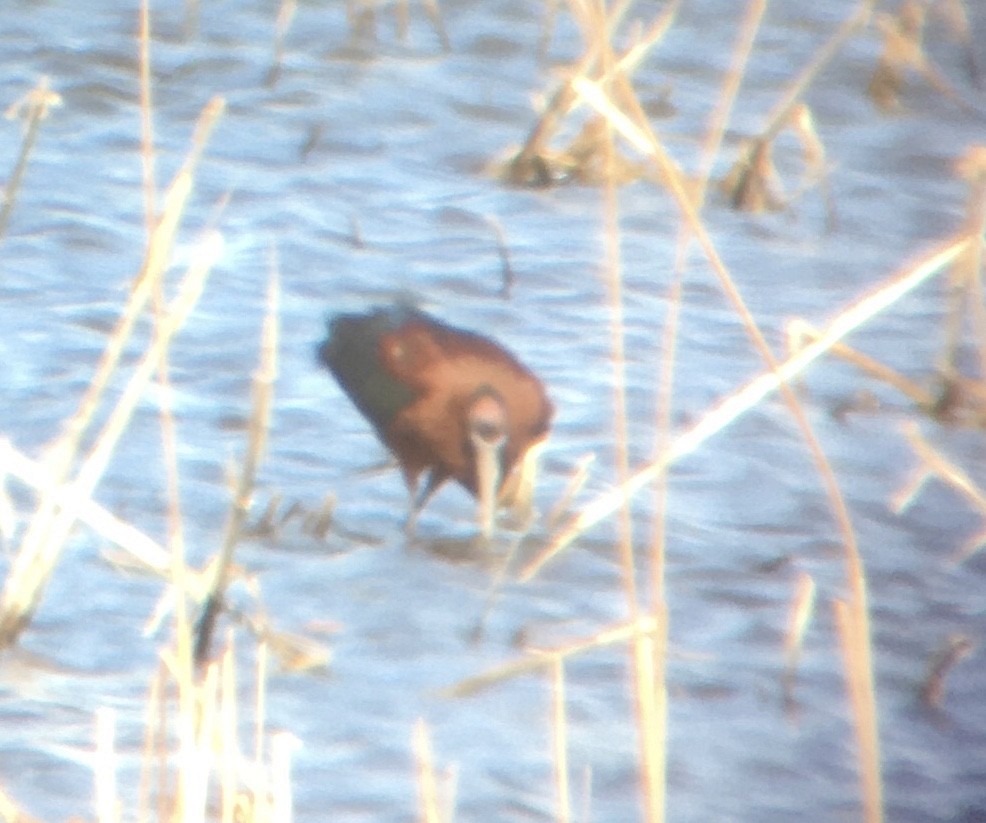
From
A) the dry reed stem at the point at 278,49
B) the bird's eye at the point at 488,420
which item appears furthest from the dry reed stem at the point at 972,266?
the dry reed stem at the point at 278,49

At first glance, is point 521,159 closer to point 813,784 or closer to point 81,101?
point 81,101

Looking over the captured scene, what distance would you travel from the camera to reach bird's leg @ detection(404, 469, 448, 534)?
4965mm

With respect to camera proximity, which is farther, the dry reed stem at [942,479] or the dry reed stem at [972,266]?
the dry reed stem at [942,479]

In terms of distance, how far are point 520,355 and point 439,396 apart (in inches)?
32.1

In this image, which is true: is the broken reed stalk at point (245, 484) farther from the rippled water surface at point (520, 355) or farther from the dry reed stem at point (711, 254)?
the dry reed stem at point (711, 254)

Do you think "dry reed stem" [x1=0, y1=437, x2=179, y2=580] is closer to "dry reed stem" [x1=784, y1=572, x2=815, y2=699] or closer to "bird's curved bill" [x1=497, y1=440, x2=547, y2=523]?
"dry reed stem" [x1=784, y1=572, x2=815, y2=699]

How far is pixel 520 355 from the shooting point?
598 cm

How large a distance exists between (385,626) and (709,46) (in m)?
4.93

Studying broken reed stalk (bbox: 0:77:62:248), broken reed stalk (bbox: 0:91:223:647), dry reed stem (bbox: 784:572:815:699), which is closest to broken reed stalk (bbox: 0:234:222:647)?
broken reed stalk (bbox: 0:91:223:647)

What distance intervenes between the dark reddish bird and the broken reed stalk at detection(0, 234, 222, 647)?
4.20 ft

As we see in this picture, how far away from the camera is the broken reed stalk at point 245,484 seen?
319 centimetres

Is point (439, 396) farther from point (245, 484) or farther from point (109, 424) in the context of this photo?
point (245, 484)

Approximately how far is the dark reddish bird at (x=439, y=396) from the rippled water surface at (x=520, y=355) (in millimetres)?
128

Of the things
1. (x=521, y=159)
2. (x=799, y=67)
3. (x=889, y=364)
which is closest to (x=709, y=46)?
(x=799, y=67)
